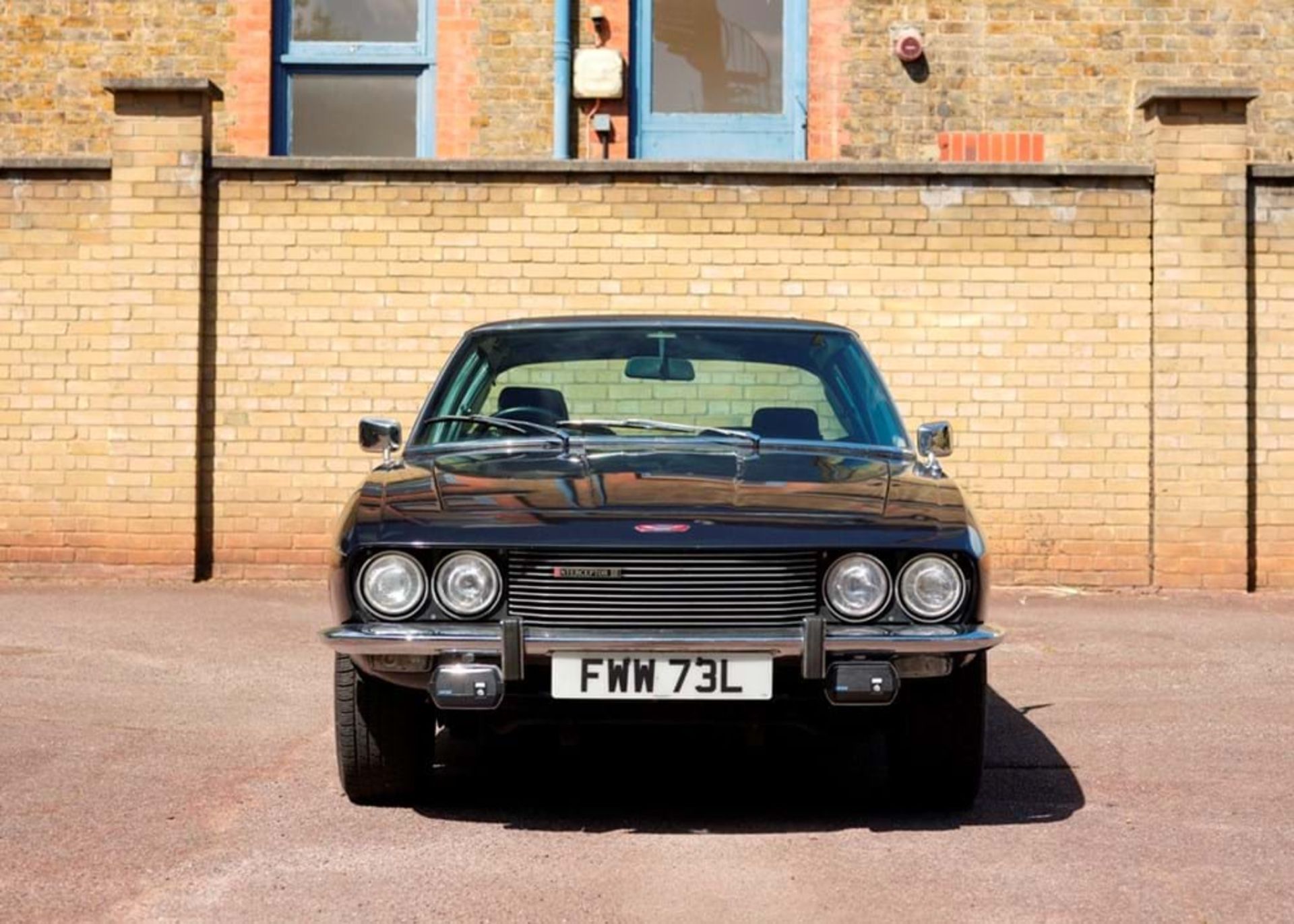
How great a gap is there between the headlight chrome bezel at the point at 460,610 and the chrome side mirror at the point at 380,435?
119 centimetres

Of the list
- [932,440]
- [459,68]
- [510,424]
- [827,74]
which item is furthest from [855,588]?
[459,68]

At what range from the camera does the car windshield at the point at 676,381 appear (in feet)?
19.9

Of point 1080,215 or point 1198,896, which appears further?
point 1080,215

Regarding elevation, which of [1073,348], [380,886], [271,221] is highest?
[271,221]

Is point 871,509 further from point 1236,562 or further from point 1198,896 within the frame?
point 1236,562

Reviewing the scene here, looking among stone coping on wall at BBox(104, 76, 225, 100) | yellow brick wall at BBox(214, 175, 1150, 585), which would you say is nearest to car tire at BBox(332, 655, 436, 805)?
yellow brick wall at BBox(214, 175, 1150, 585)

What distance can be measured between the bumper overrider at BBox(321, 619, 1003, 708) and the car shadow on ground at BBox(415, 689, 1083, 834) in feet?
1.66

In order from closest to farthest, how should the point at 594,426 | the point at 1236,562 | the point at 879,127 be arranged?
the point at 594,426 < the point at 1236,562 < the point at 879,127

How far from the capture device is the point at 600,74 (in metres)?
14.5

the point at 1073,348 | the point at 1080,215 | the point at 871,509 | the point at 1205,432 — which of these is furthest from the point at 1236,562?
the point at 871,509

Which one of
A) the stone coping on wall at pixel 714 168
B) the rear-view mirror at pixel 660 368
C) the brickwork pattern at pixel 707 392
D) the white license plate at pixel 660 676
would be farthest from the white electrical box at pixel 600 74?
the white license plate at pixel 660 676

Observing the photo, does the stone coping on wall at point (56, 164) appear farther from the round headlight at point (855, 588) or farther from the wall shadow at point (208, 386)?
the round headlight at point (855, 588)

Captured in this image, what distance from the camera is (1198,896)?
441 centimetres

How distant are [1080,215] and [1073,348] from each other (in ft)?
2.73
